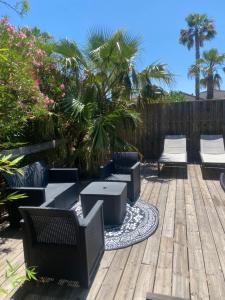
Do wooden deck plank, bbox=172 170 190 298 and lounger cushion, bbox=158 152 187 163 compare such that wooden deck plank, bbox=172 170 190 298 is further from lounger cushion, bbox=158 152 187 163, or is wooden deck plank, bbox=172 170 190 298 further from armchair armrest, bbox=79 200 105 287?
lounger cushion, bbox=158 152 187 163

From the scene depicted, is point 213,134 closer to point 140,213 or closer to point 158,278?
point 140,213

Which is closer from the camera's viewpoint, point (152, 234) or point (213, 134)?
point (152, 234)

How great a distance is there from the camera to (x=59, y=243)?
2135mm

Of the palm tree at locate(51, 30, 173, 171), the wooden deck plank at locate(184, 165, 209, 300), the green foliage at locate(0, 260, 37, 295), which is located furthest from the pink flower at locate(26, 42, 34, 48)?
the wooden deck plank at locate(184, 165, 209, 300)

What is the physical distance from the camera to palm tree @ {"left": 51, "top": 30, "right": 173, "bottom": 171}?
5.09 metres

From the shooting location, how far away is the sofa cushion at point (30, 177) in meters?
3.32

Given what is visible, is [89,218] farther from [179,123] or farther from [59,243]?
[179,123]

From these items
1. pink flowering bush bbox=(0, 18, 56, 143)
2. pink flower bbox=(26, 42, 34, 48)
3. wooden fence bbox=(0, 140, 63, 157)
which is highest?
pink flower bbox=(26, 42, 34, 48)

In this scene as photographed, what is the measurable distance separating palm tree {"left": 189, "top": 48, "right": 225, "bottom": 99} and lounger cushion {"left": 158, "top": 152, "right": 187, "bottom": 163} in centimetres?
1036

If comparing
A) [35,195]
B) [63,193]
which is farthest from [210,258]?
[35,195]

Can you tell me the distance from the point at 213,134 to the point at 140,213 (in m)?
4.60

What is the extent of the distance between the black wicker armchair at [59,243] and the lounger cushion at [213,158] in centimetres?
434

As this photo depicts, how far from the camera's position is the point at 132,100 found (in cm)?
653

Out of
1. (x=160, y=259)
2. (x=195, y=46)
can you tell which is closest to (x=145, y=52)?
(x=160, y=259)
